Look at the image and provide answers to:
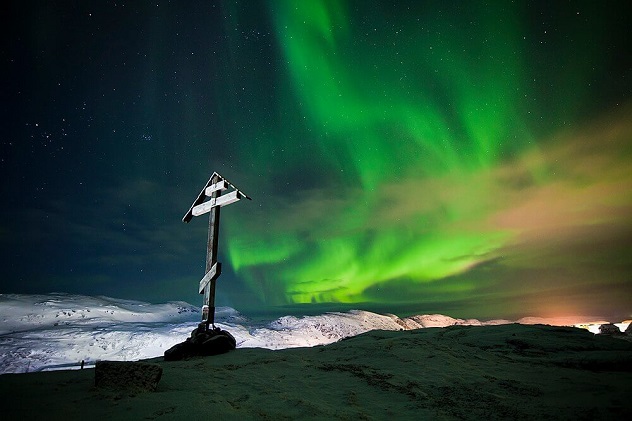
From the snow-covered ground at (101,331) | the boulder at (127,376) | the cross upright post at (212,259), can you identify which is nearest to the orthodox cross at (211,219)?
the cross upright post at (212,259)

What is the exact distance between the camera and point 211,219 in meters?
10.6

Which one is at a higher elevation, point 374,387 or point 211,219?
point 211,219

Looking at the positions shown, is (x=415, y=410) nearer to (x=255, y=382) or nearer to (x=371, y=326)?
(x=255, y=382)

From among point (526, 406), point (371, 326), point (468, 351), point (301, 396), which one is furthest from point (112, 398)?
point (371, 326)

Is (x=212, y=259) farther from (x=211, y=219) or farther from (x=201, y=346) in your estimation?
(x=201, y=346)

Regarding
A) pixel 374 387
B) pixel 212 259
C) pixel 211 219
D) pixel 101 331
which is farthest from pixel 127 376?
pixel 101 331

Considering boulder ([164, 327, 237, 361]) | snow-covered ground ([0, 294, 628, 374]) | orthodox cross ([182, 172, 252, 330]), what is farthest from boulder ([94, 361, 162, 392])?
snow-covered ground ([0, 294, 628, 374])

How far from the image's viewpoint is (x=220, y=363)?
631 cm

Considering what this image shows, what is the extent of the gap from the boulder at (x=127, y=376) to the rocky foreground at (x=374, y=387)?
0.07 m

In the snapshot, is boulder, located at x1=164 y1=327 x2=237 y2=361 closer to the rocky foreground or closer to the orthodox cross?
the orthodox cross

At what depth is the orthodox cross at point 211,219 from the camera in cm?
973

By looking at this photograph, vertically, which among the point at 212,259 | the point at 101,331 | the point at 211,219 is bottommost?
the point at 101,331

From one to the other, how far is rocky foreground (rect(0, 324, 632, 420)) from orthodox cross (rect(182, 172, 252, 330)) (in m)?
3.30

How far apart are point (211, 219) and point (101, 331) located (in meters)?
13.9
